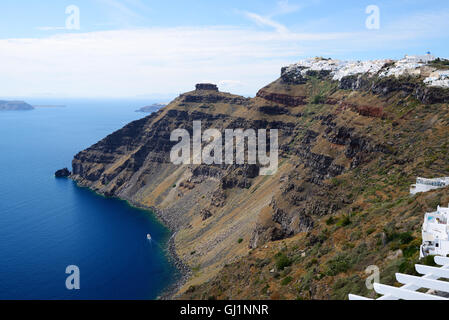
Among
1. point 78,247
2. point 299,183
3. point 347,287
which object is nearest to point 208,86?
point 78,247

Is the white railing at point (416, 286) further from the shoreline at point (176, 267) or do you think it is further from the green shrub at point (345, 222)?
the shoreline at point (176, 267)

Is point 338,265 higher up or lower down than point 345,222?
lower down

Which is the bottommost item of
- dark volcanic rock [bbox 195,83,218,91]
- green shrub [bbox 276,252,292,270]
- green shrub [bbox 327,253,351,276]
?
green shrub [bbox 276,252,292,270]

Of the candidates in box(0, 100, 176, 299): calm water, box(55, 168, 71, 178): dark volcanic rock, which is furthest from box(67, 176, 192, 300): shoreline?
box(55, 168, 71, 178): dark volcanic rock

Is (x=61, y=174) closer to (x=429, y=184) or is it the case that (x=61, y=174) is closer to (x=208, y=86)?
(x=208, y=86)

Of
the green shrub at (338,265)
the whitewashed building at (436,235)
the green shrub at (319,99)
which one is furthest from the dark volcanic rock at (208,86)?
the whitewashed building at (436,235)

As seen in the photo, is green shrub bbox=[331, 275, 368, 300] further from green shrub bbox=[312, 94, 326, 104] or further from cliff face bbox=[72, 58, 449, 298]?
green shrub bbox=[312, 94, 326, 104]
